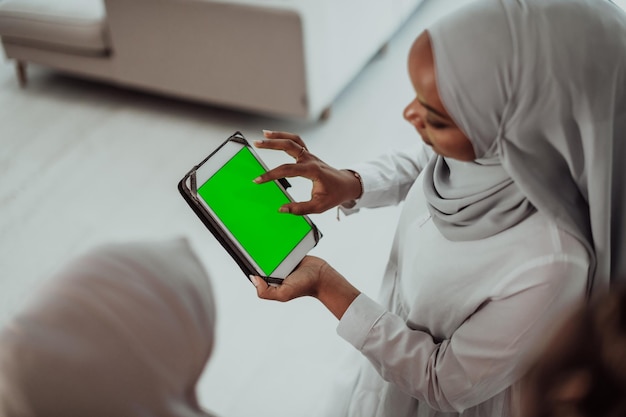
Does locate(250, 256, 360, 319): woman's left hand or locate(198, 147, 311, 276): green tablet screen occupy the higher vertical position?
locate(198, 147, 311, 276): green tablet screen

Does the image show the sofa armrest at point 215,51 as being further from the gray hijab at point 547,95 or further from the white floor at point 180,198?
the gray hijab at point 547,95

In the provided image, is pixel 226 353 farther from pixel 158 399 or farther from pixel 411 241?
pixel 158 399

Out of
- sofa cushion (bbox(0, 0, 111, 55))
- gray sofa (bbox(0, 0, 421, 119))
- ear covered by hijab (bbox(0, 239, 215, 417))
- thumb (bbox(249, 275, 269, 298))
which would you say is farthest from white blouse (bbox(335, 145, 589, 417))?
sofa cushion (bbox(0, 0, 111, 55))

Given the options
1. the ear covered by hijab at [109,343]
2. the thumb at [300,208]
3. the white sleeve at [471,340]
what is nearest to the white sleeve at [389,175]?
the thumb at [300,208]

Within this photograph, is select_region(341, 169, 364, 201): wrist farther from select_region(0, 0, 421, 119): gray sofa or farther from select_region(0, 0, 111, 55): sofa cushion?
select_region(0, 0, 111, 55): sofa cushion

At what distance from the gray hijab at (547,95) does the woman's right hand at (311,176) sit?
11.8 inches

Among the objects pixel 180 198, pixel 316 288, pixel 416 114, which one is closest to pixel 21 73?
pixel 180 198

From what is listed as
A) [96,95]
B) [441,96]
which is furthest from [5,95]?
[441,96]

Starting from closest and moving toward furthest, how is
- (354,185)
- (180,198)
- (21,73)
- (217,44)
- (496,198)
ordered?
(496,198)
(354,185)
(180,198)
(217,44)
(21,73)

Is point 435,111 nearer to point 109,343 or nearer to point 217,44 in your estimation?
point 109,343

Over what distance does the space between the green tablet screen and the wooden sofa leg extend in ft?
7.32

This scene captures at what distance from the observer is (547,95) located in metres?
0.81

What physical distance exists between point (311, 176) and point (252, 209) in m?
0.10

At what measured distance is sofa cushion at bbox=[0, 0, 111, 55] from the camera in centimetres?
273
